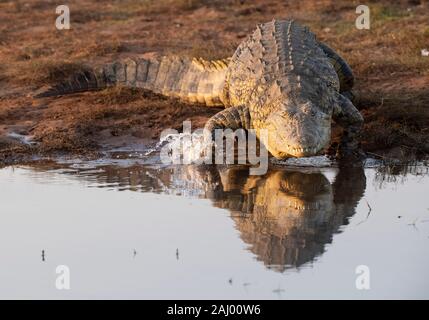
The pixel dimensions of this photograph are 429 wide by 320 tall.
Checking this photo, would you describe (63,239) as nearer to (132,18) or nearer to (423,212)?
(423,212)

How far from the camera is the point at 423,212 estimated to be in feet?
21.9

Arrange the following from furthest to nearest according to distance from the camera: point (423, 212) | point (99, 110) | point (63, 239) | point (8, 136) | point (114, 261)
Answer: point (99, 110), point (8, 136), point (423, 212), point (63, 239), point (114, 261)

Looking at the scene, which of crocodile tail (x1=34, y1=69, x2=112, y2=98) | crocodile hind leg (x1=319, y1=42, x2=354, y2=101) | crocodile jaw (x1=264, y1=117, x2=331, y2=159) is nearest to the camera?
crocodile jaw (x1=264, y1=117, x2=331, y2=159)

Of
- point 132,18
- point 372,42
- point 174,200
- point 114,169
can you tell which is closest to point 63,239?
point 174,200

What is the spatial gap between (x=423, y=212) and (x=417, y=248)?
853mm

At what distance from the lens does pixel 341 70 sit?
31.5 feet

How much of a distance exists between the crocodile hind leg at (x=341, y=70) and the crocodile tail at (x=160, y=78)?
3.74 ft

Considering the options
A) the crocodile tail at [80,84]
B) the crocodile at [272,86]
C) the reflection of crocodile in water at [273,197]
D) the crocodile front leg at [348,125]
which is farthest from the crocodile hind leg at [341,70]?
the crocodile tail at [80,84]

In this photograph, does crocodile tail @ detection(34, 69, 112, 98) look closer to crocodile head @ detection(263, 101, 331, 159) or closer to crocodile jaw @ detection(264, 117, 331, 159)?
crocodile head @ detection(263, 101, 331, 159)

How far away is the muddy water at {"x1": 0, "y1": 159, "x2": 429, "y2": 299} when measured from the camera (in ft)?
17.3

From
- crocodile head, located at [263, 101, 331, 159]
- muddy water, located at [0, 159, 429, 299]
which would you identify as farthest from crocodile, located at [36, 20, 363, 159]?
muddy water, located at [0, 159, 429, 299]

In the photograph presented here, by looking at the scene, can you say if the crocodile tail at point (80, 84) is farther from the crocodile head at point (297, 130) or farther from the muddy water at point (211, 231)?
the crocodile head at point (297, 130)

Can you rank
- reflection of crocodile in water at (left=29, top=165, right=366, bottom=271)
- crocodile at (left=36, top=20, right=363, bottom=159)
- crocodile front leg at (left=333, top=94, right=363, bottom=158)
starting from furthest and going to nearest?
crocodile front leg at (left=333, top=94, right=363, bottom=158) < crocodile at (left=36, top=20, right=363, bottom=159) < reflection of crocodile in water at (left=29, top=165, right=366, bottom=271)

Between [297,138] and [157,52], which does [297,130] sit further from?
[157,52]
